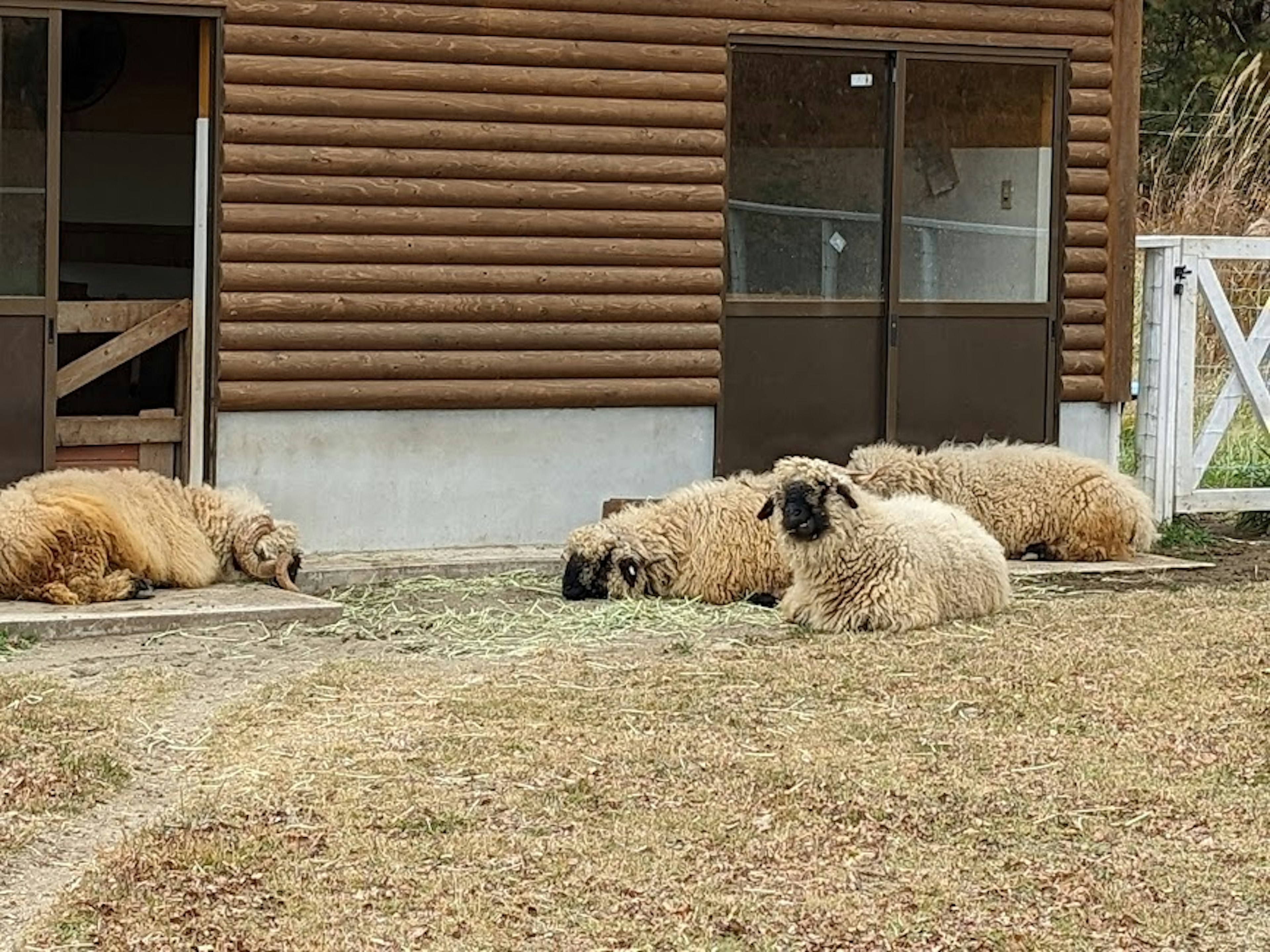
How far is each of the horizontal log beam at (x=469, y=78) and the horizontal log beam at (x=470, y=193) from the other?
469 millimetres

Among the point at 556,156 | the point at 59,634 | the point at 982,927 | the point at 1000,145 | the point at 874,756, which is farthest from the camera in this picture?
the point at 1000,145

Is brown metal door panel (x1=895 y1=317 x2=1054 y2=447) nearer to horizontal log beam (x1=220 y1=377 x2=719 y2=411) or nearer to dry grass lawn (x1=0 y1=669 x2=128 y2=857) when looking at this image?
horizontal log beam (x1=220 y1=377 x2=719 y2=411)

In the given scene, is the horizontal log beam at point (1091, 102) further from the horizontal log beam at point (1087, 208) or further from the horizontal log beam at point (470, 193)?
the horizontal log beam at point (470, 193)

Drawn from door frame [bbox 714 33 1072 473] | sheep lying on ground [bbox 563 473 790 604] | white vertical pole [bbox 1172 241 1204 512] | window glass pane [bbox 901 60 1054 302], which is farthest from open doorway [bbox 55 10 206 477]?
white vertical pole [bbox 1172 241 1204 512]

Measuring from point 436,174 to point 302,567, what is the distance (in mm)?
2188

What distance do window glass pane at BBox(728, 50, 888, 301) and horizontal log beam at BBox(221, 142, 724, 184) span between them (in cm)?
32

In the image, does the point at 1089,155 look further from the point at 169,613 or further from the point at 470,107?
the point at 169,613

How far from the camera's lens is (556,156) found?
1164 cm

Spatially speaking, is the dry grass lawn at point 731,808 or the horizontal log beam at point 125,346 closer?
the dry grass lawn at point 731,808

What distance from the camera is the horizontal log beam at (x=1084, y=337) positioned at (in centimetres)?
1300

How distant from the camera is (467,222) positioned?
11.5 meters

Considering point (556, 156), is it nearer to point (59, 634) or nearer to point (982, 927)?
point (59, 634)

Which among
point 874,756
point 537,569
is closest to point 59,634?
point 537,569

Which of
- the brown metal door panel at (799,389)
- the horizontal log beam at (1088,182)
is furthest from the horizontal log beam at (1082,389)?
the brown metal door panel at (799,389)
